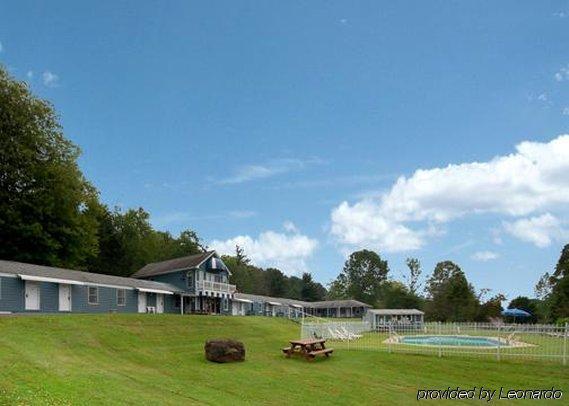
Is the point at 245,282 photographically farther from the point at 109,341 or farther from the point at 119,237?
the point at 109,341

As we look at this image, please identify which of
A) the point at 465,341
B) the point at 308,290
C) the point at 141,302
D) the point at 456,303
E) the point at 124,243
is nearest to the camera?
the point at 465,341

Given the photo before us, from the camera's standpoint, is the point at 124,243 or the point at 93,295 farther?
the point at 124,243

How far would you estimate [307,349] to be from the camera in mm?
21891

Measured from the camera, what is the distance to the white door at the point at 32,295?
97.1 feet

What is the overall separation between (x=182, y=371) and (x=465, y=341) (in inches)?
689

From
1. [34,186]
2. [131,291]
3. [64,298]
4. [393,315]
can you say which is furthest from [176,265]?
[393,315]

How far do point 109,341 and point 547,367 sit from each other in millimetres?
17325

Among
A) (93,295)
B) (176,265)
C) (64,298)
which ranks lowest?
(93,295)

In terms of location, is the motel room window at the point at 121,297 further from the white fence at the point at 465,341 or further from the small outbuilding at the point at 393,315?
the small outbuilding at the point at 393,315

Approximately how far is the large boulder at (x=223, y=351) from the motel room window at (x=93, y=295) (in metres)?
17.4

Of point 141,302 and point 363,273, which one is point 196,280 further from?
point 363,273

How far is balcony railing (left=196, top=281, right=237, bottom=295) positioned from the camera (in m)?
47.8

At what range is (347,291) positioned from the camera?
373 feet

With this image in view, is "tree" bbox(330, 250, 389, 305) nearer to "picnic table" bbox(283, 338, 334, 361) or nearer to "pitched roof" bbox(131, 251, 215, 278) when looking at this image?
"pitched roof" bbox(131, 251, 215, 278)
